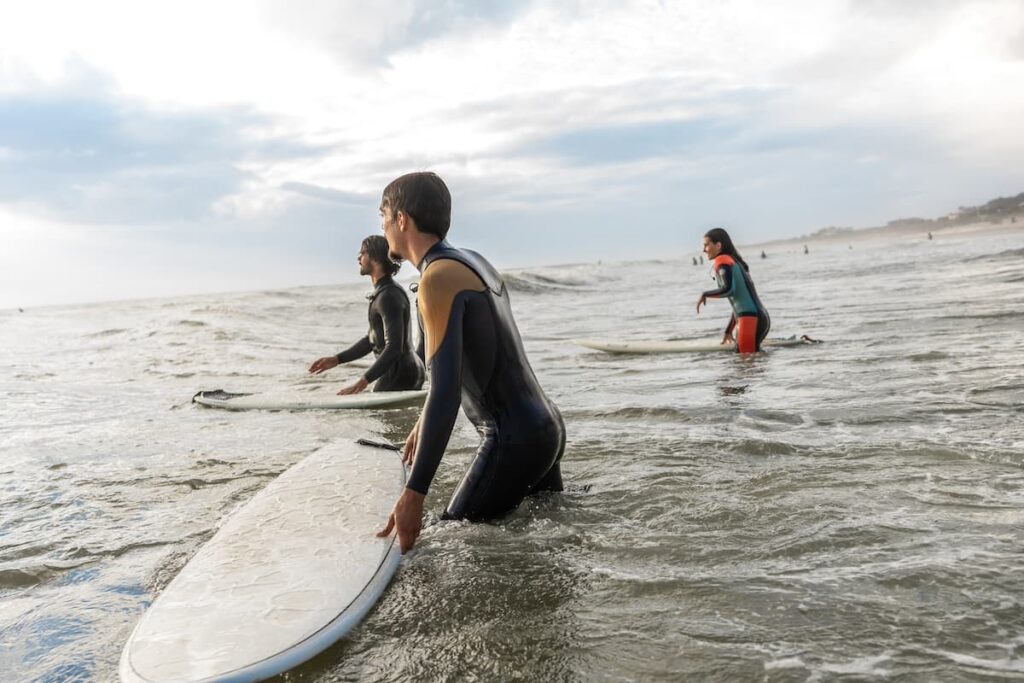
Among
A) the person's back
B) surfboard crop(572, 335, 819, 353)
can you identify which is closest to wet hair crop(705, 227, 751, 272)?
surfboard crop(572, 335, 819, 353)

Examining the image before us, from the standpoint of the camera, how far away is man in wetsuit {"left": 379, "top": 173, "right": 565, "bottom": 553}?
3119 millimetres

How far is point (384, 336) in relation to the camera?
7461 millimetres

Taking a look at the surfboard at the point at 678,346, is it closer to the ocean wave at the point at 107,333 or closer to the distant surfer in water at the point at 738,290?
the distant surfer in water at the point at 738,290

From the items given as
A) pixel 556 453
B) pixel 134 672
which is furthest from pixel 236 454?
pixel 134 672

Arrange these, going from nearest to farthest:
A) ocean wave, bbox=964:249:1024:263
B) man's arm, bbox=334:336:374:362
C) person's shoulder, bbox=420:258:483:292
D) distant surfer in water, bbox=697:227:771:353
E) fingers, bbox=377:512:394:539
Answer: person's shoulder, bbox=420:258:483:292
fingers, bbox=377:512:394:539
man's arm, bbox=334:336:374:362
distant surfer in water, bbox=697:227:771:353
ocean wave, bbox=964:249:1024:263

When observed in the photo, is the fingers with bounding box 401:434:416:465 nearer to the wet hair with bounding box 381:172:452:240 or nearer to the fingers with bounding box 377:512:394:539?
the fingers with bounding box 377:512:394:539

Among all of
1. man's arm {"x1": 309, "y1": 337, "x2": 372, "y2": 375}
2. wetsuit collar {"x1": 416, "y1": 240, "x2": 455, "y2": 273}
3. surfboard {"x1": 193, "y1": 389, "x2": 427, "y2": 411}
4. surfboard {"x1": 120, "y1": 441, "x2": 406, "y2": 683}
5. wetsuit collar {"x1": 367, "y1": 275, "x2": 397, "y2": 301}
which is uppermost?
wetsuit collar {"x1": 416, "y1": 240, "x2": 455, "y2": 273}

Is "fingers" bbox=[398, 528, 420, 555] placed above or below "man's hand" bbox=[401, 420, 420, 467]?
below

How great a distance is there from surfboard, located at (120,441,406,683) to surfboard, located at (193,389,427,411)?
12.0 ft

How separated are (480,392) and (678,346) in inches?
319

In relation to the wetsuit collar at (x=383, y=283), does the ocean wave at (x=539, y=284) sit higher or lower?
lower

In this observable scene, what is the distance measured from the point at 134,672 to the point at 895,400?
593 centimetres

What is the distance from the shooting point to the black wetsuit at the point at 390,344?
706 cm

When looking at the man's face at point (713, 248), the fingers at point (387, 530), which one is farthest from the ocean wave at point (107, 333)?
the fingers at point (387, 530)
